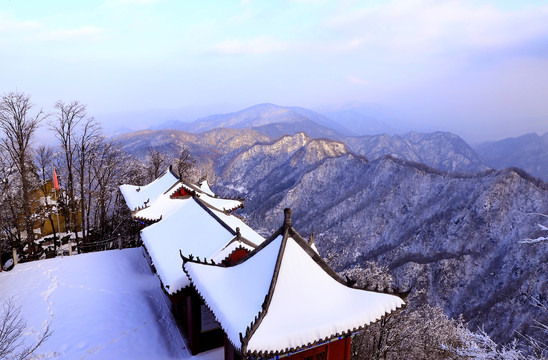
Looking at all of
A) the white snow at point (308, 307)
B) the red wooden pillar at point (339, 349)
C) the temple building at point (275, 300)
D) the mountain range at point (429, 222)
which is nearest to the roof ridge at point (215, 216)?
the temple building at point (275, 300)

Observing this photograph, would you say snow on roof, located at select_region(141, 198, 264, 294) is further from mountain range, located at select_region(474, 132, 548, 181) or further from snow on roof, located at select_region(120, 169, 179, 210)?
mountain range, located at select_region(474, 132, 548, 181)

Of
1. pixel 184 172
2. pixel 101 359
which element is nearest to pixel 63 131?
pixel 184 172

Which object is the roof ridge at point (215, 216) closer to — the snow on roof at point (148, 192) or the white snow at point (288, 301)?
the white snow at point (288, 301)

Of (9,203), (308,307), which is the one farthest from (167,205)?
(9,203)

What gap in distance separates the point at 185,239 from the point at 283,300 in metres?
7.19

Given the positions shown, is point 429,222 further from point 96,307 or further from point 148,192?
point 96,307

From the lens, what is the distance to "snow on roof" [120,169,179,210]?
2247 cm

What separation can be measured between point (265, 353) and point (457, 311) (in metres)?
40.5

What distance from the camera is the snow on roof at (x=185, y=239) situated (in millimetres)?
11938

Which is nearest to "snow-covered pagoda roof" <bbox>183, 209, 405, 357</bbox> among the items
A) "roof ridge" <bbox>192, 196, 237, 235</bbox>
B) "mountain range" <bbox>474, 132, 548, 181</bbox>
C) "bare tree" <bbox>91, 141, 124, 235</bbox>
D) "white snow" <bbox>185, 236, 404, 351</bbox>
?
"white snow" <bbox>185, 236, 404, 351</bbox>

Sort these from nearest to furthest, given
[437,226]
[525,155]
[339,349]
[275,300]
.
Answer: [275,300], [339,349], [437,226], [525,155]

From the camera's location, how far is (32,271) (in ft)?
61.0

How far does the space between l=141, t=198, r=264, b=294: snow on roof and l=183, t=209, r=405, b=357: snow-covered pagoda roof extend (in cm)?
187

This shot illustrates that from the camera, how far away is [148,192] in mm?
23672
